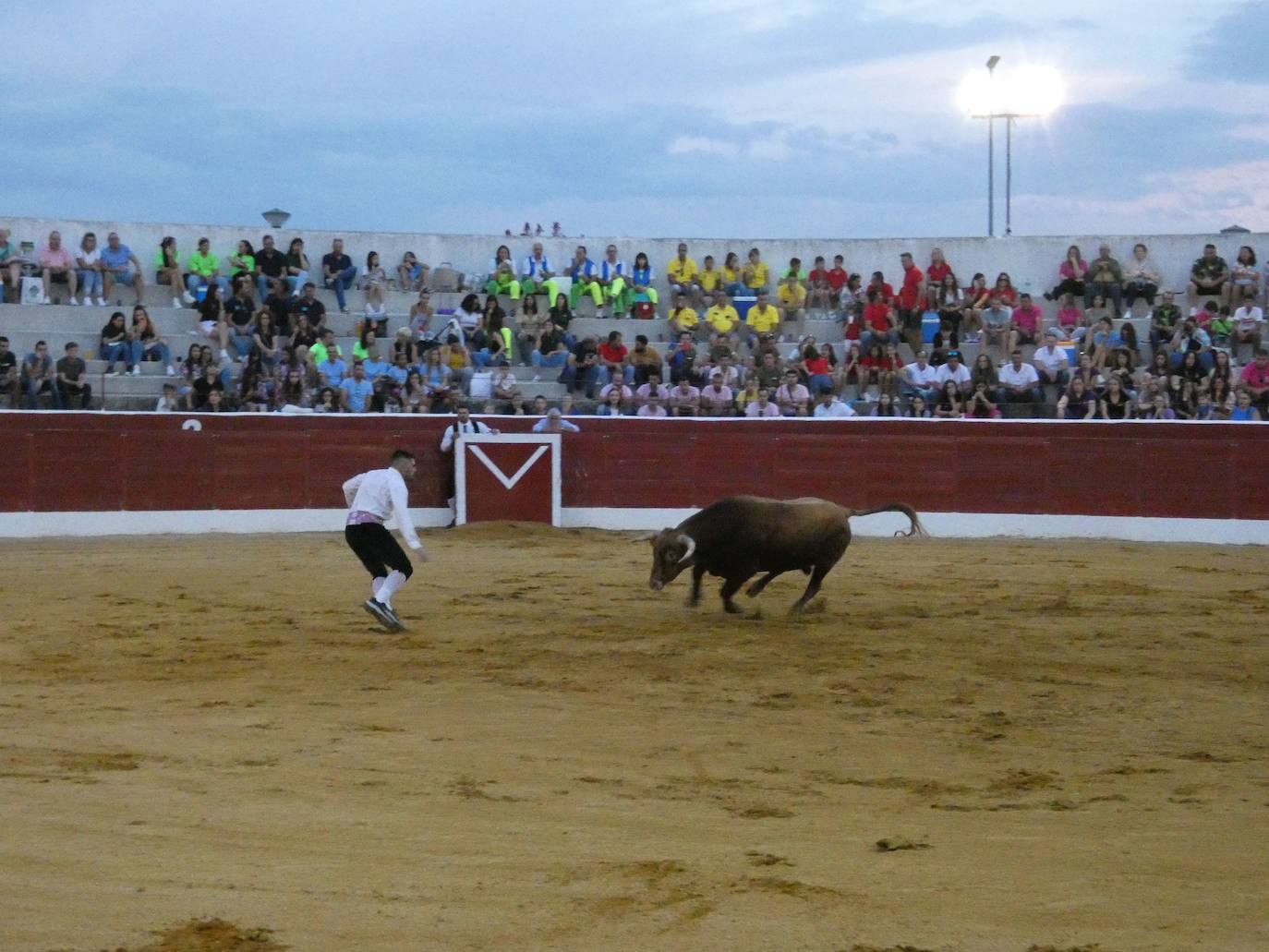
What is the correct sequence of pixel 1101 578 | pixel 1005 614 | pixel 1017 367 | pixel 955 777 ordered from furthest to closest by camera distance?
pixel 1017 367 < pixel 1101 578 < pixel 1005 614 < pixel 955 777

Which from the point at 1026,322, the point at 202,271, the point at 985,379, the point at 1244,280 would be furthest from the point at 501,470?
the point at 1244,280

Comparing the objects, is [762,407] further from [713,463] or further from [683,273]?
[683,273]

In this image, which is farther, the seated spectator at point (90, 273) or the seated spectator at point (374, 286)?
the seated spectator at point (374, 286)

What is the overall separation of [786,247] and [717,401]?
4.91 m

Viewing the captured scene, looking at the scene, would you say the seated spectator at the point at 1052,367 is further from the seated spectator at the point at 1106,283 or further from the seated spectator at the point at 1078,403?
the seated spectator at the point at 1106,283

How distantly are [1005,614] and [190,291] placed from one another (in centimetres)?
1249

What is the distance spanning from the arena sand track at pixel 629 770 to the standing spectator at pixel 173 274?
26.9 ft

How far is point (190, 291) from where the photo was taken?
19797 mm

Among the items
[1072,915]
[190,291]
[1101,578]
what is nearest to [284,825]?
[1072,915]

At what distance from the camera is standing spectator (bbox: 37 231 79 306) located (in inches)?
756

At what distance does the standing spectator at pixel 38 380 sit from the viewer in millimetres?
17031

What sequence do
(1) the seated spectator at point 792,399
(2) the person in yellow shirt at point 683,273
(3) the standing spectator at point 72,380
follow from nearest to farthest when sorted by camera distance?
1. (3) the standing spectator at point 72,380
2. (1) the seated spectator at point 792,399
3. (2) the person in yellow shirt at point 683,273

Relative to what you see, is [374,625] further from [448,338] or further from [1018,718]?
[448,338]

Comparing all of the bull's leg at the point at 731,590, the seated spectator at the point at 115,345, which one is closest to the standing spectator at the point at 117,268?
the seated spectator at the point at 115,345
